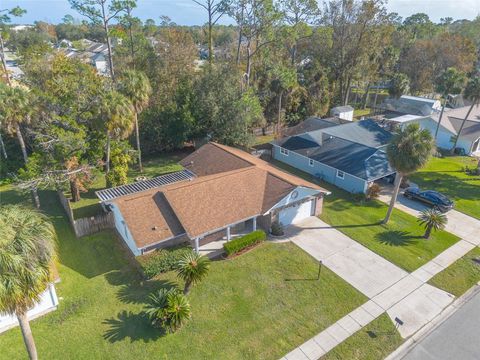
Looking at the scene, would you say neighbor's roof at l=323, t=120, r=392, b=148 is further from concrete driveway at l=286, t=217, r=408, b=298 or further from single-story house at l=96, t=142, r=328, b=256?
concrete driveway at l=286, t=217, r=408, b=298

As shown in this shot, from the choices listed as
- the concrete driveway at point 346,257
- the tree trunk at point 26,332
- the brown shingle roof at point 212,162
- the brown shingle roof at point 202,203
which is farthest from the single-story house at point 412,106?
the tree trunk at point 26,332

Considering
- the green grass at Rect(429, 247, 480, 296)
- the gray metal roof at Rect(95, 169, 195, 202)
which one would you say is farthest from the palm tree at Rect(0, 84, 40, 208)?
the green grass at Rect(429, 247, 480, 296)

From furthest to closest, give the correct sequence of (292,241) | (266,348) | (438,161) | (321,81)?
(321,81) < (438,161) < (292,241) < (266,348)

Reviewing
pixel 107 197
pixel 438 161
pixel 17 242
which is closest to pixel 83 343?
pixel 17 242

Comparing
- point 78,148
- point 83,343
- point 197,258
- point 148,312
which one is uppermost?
point 78,148

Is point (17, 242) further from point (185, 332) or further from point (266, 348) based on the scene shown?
point (266, 348)

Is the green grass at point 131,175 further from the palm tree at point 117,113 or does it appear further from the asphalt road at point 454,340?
the asphalt road at point 454,340

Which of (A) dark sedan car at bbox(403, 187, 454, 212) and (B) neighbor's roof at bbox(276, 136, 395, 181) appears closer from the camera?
(A) dark sedan car at bbox(403, 187, 454, 212)
